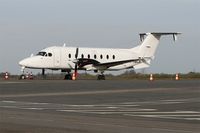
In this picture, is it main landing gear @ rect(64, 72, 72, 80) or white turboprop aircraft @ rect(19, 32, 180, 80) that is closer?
white turboprop aircraft @ rect(19, 32, 180, 80)

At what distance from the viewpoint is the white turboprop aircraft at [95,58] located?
58.2m

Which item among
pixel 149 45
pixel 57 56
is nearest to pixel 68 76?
pixel 57 56

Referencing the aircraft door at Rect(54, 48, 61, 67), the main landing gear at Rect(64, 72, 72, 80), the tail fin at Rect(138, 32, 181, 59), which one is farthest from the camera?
the tail fin at Rect(138, 32, 181, 59)

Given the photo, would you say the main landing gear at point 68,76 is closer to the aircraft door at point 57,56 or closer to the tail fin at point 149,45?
the aircraft door at point 57,56

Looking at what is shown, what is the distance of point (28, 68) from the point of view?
59.1 meters

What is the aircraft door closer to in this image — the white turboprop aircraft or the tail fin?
the white turboprop aircraft

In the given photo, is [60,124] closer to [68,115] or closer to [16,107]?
[68,115]

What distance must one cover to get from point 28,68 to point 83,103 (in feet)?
114

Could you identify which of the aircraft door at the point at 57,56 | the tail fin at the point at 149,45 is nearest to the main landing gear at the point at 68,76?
the aircraft door at the point at 57,56

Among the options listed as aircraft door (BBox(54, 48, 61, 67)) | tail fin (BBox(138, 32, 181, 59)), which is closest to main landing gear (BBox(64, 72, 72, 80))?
aircraft door (BBox(54, 48, 61, 67))

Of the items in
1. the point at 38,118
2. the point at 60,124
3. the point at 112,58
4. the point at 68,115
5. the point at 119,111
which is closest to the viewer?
the point at 60,124

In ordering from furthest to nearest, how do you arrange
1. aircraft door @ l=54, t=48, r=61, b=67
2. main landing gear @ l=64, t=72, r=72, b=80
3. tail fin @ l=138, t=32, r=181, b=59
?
tail fin @ l=138, t=32, r=181, b=59 → main landing gear @ l=64, t=72, r=72, b=80 → aircraft door @ l=54, t=48, r=61, b=67

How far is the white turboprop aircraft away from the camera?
191 feet

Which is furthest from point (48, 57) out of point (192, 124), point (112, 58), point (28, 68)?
point (192, 124)
